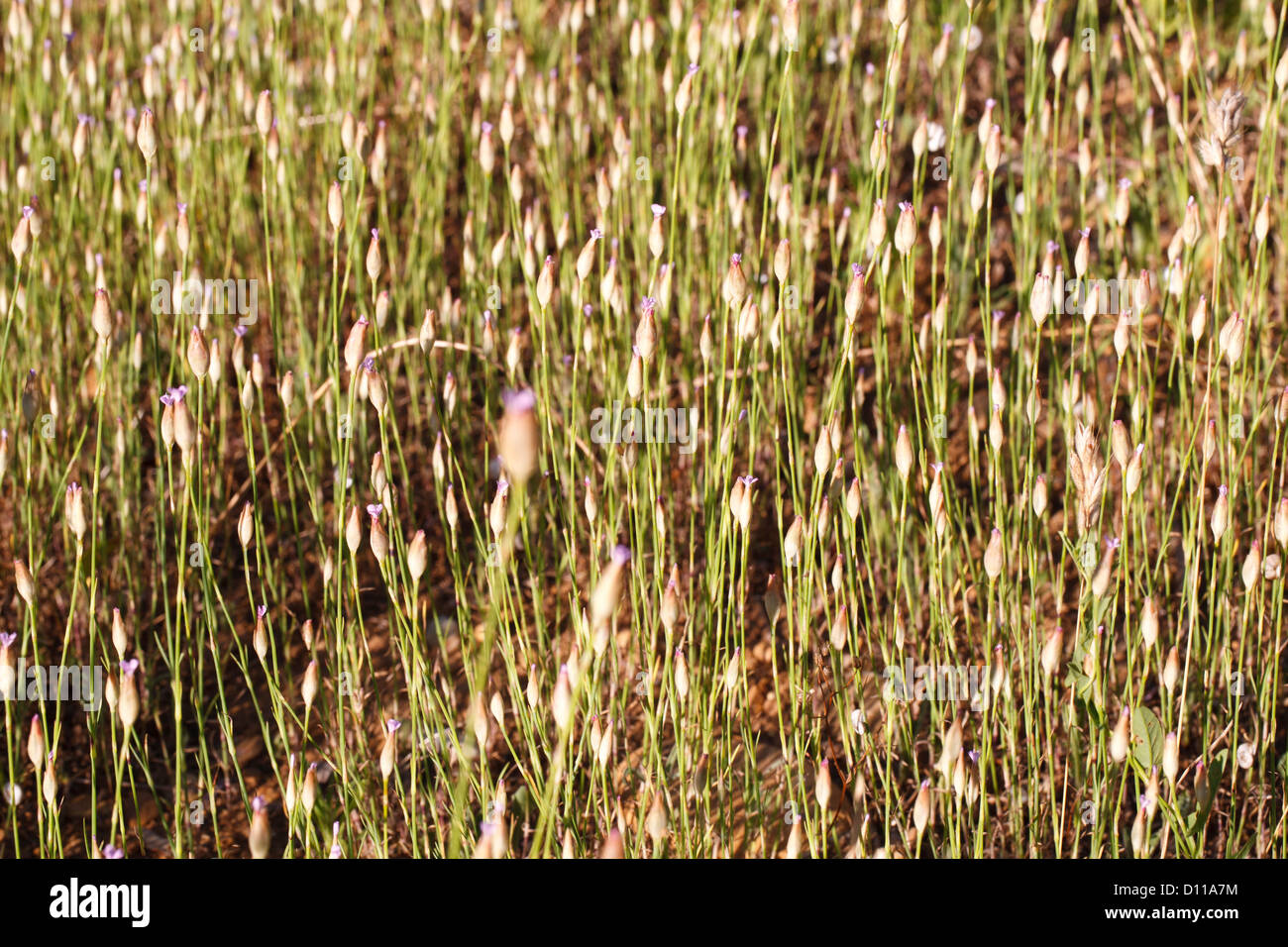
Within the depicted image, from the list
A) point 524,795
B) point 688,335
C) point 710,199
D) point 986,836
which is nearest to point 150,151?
point 688,335

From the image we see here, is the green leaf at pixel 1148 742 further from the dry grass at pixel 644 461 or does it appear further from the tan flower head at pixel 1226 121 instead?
the tan flower head at pixel 1226 121

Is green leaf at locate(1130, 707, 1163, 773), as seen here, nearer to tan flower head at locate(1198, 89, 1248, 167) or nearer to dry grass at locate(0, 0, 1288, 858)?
dry grass at locate(0, 0, 1288, 858)

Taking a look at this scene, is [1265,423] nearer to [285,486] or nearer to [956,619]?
[956,619]

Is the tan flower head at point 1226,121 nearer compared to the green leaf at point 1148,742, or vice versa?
the tan flower head at point 1226,121

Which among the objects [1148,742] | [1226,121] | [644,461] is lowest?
[1148,742]

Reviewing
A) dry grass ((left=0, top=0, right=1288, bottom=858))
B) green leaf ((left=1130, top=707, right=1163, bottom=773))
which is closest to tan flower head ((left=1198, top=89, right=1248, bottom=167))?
dry grass ((left=0, top=0, right=1288, bottom=858))

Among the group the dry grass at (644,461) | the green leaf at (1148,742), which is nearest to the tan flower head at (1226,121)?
the dry grass at (644,461)

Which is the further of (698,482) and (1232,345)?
(698,482)

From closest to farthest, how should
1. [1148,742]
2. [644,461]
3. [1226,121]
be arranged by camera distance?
[1226,121] < [1148,742] < [644,461]

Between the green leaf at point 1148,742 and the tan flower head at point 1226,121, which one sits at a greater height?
the tan flower head at point 1226,121

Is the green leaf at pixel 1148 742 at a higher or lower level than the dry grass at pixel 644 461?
lower

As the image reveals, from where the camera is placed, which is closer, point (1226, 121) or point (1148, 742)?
point (1226, 121)

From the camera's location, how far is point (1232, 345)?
4.53ft
